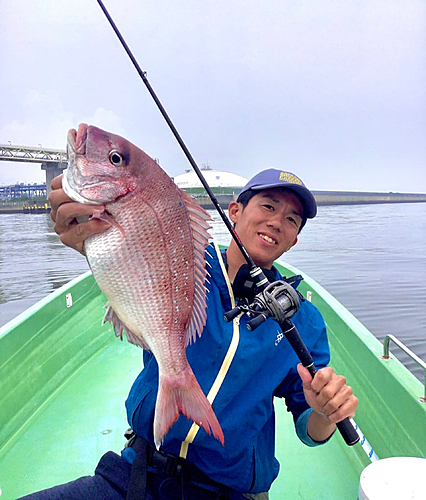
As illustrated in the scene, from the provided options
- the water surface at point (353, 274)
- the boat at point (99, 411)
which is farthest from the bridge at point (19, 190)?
the boat at point (99, 411)

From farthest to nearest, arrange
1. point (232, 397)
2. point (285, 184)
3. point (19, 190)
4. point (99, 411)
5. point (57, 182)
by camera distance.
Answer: point (19, 190)
point (99, 411)
point (285, 184)
point (232, 397)
point (57, 182)

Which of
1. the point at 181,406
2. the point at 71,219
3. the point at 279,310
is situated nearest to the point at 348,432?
the point at 279,310

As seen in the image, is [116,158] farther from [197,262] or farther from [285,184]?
[285,184]

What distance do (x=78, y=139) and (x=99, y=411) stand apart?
2762mm

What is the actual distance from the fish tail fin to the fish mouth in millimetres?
788

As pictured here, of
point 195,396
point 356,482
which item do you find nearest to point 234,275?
point 195,396

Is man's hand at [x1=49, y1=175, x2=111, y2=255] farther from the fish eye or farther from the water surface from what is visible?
the water surface

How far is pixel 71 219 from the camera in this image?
4.29 feet

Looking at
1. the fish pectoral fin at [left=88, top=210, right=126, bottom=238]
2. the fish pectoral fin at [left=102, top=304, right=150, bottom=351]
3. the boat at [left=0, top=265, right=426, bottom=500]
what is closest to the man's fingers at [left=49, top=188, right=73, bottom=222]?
the fish pectoral fin at [left=88, top=210, right=126, bottom=238]

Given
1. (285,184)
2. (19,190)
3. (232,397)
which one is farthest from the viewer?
(19,190)

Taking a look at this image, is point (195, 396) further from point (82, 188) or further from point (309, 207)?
point (309, 207)

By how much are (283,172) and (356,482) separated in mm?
2130

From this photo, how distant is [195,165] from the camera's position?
1951 millimetres

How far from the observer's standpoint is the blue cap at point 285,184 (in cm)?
190
